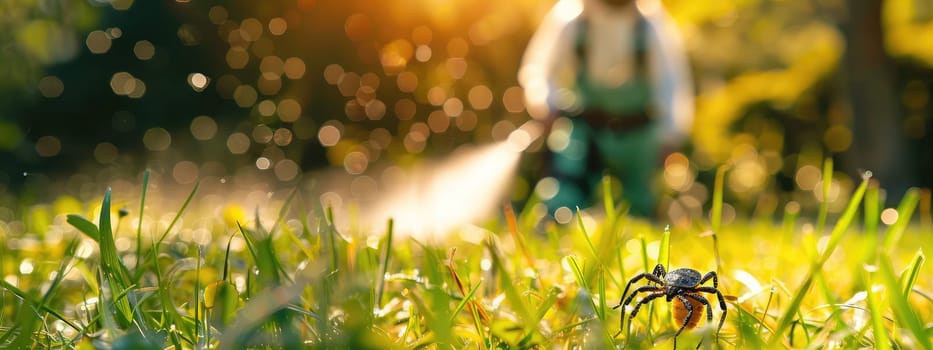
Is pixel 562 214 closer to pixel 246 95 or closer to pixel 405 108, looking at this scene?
pixel 246 95

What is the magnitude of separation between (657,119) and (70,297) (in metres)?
5.03

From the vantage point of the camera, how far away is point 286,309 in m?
0.97

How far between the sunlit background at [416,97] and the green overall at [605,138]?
3584mm

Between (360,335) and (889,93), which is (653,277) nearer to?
(360,335)

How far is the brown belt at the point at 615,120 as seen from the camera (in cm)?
623

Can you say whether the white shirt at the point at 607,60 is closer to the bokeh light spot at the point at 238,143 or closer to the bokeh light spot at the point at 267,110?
the bokeh light spot at the point at 267,110

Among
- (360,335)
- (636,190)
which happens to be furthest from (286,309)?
(636,190)

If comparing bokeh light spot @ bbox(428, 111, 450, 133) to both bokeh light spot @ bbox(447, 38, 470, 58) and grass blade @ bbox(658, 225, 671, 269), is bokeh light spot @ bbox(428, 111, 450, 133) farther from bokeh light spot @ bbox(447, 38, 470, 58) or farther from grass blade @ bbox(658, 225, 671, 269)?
grass blade @ bbox(658, 225, 671, 269)

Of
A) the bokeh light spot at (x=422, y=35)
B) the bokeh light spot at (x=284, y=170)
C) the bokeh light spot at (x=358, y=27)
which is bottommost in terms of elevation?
the bokeh light spot at (x=284, y=170)

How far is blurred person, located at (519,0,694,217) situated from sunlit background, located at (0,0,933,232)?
3.62 metres

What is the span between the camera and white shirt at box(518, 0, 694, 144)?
5.77 meters

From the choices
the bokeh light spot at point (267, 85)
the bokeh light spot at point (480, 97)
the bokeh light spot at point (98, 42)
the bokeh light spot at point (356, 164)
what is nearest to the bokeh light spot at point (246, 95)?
the bokeh light spot at point (267, 85)

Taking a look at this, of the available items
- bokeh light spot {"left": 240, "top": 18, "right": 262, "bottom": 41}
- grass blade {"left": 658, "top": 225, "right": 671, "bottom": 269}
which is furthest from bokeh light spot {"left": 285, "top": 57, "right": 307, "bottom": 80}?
grass blade {"left": 658, "top": 225, "right": 671, "bottom": 269}

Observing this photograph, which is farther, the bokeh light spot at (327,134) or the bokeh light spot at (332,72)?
the bokeh light spot at (332,72)
